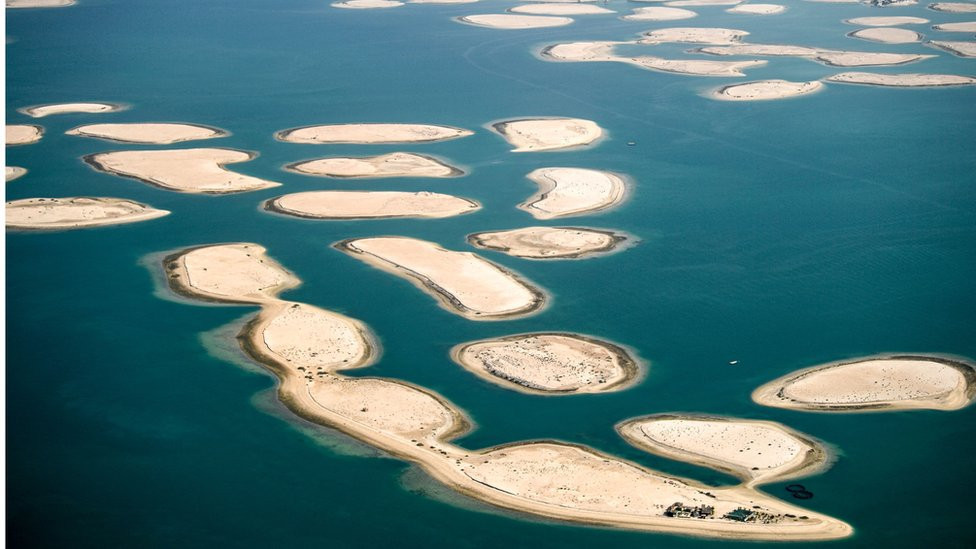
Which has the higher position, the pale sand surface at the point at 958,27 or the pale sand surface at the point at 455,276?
the pale sand surface at the point at 958,27

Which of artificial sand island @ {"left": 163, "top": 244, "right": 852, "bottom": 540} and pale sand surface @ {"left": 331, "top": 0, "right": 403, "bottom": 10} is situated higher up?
pale sand surface @ {"left": 331, "top": 0, "right": 403, "bottom": 10}

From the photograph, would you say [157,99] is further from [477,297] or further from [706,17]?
[706,17]

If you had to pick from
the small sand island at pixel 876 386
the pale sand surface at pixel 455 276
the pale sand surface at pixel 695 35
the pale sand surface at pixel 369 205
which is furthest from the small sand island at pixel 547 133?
the pale sand surface at pixel 695 35

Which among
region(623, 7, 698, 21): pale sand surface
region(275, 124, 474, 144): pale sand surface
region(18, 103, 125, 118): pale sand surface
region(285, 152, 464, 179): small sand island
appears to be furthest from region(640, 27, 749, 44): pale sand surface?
region(18, 103, 125, 118): pale sand surface

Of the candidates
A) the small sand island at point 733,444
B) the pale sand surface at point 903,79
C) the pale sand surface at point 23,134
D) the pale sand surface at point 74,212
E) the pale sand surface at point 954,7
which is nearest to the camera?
the small sand island at point 733,444

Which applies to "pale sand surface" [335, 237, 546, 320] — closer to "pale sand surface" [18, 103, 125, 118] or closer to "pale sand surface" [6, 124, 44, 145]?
"pale sand surface" [6, 124, 44, 145]

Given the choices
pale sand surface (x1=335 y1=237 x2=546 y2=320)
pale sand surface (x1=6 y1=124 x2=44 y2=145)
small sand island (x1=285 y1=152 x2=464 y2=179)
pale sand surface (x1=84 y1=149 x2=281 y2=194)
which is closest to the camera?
pale sand surface (x1=335 y1=237 x2=546 y2=320)

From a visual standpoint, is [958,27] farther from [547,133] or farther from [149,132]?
[149,132]

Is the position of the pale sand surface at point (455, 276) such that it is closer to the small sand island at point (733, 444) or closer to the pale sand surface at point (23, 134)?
the small sand island at point (733, 444)

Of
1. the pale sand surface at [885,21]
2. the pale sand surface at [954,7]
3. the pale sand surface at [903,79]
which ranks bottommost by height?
the pale sand surface at [903,79]
